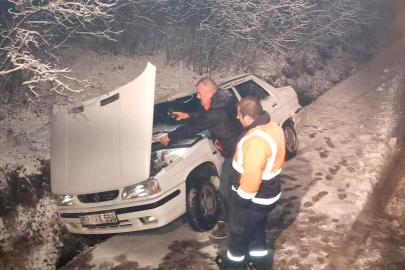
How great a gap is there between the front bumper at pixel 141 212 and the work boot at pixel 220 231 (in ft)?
1.66

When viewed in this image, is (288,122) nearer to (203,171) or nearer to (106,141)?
(203,171)

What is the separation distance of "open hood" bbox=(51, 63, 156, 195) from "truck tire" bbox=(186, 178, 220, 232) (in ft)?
2.65

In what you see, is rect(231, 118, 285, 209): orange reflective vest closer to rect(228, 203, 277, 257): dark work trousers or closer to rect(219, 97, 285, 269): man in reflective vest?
rect(219, 97, 285, 269): man in reflective vest

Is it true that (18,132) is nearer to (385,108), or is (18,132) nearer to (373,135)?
(373,135)

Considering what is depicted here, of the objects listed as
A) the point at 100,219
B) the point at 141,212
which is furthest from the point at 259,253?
the point at 100,219

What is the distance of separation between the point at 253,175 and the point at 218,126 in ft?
4.18

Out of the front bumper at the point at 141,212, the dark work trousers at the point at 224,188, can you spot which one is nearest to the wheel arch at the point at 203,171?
the dark work trousers at the point at 224,188

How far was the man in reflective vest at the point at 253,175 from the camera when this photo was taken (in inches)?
130

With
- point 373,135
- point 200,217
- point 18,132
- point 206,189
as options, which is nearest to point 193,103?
point 206,189

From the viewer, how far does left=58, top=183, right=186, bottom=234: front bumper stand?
173 inches

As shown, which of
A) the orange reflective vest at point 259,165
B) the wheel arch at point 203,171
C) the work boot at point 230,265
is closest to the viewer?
the orange reflective vest at point 259,165

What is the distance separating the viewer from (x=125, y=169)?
4277mm

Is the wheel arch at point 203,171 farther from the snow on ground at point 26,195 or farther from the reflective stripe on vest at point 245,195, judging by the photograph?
the snow on ground at point 26,195

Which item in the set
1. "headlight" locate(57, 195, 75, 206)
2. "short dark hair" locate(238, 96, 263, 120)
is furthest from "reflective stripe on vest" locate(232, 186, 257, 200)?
"headlight" locate(57, 195, 75, 206)
